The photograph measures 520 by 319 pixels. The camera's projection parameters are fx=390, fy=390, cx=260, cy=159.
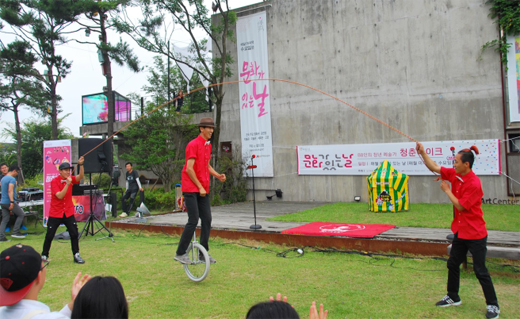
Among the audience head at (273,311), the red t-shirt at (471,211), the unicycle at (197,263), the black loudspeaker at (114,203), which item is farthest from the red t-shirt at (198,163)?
the black loudspeaker at (114,203)

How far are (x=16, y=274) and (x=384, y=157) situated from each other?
12034mm

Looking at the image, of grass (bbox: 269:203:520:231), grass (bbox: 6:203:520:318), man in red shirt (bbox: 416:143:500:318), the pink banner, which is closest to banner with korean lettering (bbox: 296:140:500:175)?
grass (bbox: 269:203:520:231)

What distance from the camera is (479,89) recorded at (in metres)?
11.5

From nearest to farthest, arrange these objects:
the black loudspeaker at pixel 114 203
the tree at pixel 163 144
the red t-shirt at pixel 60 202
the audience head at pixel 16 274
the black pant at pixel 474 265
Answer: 1. the audience head at pixel 16 274
2. the black pant at pixel 474 265
3. the red t-shirt at pixel 60 202
4. the black loudspeaker at pixel 114 203
5. the tree at pixel 163 144

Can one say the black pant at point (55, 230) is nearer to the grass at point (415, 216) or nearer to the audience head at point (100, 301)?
the grass at point (415, 216)

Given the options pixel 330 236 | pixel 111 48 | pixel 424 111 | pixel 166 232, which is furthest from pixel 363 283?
pixel 111 48

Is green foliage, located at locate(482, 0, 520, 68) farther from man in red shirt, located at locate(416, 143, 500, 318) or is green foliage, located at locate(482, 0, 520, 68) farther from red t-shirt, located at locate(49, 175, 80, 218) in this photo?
red t-shirt, located at locate(49, 175, 80, 218)

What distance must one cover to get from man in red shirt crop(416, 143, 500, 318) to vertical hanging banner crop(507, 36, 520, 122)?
8695 mm

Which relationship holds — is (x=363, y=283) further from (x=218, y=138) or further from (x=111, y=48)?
(x=111, y=48)

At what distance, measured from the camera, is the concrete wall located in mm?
11578

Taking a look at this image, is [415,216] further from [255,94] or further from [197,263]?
[255,94]

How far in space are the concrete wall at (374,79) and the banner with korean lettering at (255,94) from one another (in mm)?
284

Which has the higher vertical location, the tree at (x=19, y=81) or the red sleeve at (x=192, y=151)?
the tree at (x=19, y=81)

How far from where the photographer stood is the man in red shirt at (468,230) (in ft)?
12.1
